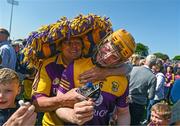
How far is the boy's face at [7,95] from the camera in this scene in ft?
7.15

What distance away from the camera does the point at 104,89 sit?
2160 millimetres

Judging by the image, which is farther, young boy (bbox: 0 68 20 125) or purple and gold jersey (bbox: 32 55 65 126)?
purple and gold jersey (bbox: 32 55 65 126)

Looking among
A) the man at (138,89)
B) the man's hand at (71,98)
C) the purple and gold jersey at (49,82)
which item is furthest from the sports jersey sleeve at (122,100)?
the man at (138,89)

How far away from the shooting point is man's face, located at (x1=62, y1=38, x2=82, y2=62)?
7.70ft

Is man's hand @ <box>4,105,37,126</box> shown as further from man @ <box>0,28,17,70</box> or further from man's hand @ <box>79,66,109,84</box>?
man @ <box>0,28,17,70</box>

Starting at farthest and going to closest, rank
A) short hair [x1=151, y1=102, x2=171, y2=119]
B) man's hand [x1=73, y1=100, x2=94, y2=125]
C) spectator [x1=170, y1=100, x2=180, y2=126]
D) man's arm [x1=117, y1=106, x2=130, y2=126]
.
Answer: short hair [x1=151, y1=102, x2=171, y2=119] < man's arm [x1=117, y1=106, x2=130, y2=126] < man's hand [x1=73, y1=100, x2=94, y2=125] < spectator [x1=170, y1=100, x2=180, y2=126]

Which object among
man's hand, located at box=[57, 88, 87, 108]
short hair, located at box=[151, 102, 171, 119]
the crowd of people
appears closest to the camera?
man's hand, located at box=[57, 88, 87, 108]

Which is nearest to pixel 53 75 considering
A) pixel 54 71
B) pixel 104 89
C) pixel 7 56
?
pixel 54 71

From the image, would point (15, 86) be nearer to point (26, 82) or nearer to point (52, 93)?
point (52, 93)

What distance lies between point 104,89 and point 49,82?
1.31 ft

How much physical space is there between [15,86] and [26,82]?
193 cm

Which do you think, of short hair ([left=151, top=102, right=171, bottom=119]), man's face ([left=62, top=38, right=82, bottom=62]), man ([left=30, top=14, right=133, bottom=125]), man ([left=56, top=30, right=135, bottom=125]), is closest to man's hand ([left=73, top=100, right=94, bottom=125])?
man ([left=56, top=30, right=135, bottom=125])

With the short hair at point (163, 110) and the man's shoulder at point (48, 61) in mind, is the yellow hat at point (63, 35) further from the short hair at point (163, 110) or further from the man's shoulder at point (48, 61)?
the short hair at point (163, 110)

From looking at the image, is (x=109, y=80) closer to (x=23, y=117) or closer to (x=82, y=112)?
(x=82, y=112)
